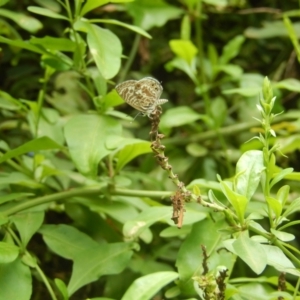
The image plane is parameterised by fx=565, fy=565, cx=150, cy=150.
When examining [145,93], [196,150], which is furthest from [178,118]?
[145,93]

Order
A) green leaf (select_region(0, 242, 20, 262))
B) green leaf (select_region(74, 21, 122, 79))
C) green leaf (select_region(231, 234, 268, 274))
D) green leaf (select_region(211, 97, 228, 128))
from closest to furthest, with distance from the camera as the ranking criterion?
green leaf (select_region(231, 234, 268, 274)) < green leaf (select_region(0, 242, 20, 262)) < green leaf (select_region(74, 21, 122, 79)) < green leaf (select_region(211, 97, 228, 128))

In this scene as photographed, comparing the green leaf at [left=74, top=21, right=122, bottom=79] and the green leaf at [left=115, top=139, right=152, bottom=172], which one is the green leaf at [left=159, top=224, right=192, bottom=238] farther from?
the green leaf at [left=74, top=21, right=122, bottom=79]

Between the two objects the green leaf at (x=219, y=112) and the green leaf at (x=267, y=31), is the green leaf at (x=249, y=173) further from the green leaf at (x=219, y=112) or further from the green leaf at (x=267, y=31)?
the green leaf at (x=267, y=31)

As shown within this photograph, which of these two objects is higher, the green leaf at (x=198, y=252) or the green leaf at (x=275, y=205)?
the green leaf at (x=275, y=205)

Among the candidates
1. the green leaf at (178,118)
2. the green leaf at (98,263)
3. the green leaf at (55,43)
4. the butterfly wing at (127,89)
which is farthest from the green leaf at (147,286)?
the green leaf at (178,118)

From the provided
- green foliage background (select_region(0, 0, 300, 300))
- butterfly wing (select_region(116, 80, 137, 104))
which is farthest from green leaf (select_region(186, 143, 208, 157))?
butterfly wing (select_region(116, 80, 137, 104))

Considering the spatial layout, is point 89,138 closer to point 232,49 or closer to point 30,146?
point 30,146

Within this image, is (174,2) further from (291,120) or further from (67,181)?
(67,181)
